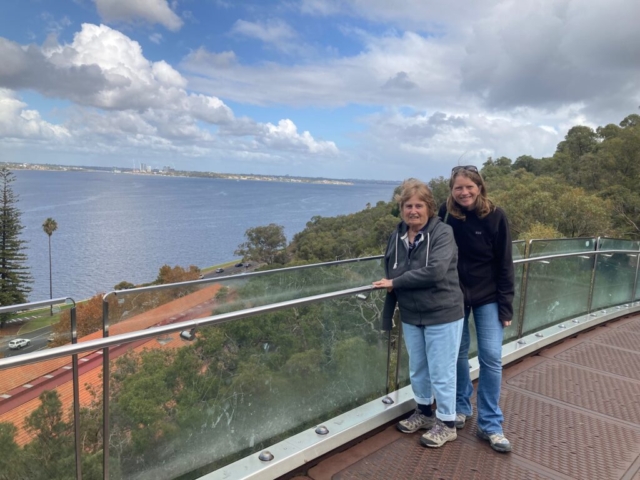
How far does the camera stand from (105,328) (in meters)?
2.00

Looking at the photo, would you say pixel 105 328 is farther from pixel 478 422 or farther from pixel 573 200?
pixel 573 200

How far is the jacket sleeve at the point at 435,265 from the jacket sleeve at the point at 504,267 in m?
0.33

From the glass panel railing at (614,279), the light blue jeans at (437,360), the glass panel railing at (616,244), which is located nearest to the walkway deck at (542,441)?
the light blue jeans at (437,360)

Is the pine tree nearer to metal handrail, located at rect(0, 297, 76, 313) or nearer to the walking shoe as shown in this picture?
metal handrail, located at rect(0, 297, 76, 313)

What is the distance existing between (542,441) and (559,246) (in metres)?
2.68

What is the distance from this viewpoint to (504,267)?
8.85 ft

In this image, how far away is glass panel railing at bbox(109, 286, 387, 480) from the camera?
2055mm

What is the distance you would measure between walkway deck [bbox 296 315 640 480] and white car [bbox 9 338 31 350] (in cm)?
149

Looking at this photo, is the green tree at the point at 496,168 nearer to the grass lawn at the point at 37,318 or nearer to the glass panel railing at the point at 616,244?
the glass panel railing at the point at 616,244

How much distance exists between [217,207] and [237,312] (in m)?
144

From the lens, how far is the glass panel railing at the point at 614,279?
228 inches

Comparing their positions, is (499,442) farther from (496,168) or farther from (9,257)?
(496,168)

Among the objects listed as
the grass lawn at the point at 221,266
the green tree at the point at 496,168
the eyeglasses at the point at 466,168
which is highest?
the green tree at the point at 496,168

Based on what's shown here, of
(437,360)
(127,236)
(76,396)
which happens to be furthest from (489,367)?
(127,236)
